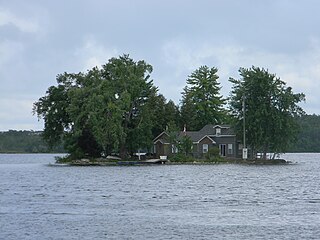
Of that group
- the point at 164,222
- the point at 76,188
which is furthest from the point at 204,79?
the point at 164,222

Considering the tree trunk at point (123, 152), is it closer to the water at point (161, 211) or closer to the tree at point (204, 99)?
the tree at point (204, 99)

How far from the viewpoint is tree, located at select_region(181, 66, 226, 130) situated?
125m

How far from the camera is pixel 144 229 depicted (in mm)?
29594

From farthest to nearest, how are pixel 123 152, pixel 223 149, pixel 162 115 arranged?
pixel 162 115 < pixel 223 149 < pixel 123 152

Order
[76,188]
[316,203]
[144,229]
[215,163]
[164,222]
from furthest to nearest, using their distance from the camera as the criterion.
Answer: [215,163] < [76,188] < [316,203] < [164,222] < [144,229]

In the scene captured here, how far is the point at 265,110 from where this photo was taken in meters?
95.4

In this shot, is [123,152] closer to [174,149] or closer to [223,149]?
[174,149]

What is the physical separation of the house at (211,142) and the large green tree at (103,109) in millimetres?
5857

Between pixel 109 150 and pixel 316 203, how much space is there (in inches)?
2594

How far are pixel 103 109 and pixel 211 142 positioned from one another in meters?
20.2

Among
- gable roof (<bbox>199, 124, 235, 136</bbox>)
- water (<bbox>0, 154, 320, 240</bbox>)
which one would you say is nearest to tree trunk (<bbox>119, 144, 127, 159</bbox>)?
gable roof (<bbox>199, 124, 235, 136</bbox>)

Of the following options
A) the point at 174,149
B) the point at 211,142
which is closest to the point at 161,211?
the point at 174,149

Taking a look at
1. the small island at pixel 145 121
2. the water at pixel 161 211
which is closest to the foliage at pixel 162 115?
the small island at pixel 145 121

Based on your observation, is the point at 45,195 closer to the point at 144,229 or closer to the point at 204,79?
the point at 144,229
